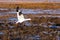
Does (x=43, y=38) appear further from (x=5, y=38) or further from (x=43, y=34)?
(x=5, y=38)

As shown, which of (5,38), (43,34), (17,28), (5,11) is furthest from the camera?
(5,11)

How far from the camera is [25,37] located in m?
2.47

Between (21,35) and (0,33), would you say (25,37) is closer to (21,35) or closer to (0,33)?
(21,35)

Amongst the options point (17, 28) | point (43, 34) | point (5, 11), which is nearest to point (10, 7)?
point (5, 11)

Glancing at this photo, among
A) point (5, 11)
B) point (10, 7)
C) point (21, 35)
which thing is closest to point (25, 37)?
point (21, 35)

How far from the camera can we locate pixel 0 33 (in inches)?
102

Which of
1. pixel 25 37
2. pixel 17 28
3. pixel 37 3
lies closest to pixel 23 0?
pixel 37 3

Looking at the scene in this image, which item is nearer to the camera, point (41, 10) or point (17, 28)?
point (17, 28)

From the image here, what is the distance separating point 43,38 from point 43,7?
2114mm

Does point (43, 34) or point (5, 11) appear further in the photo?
point (5, 11)

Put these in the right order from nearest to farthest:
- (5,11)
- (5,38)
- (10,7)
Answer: (5,38), (5,11), (10,7)

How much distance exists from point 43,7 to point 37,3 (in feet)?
0.56

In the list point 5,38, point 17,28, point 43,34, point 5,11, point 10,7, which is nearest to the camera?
point 5,38

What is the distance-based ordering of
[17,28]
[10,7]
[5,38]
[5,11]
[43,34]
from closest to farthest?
1. [5,38]
2. [43,34]
3. [17,28]
4. [5,11]
5. [10,7]
